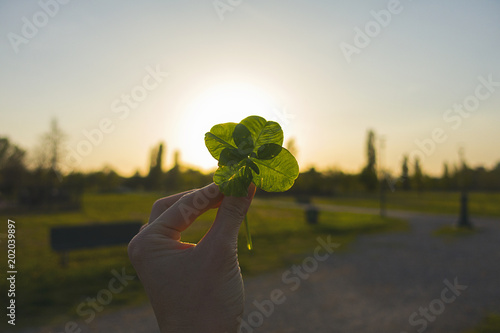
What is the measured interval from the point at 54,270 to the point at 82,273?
0.87 meters

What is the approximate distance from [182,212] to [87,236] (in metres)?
8.50

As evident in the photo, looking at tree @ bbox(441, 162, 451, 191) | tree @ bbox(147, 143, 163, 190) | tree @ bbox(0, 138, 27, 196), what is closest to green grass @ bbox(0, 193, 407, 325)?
tree @ bbox(0, 138, 27, 196)

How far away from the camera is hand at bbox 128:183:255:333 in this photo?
1.41 m

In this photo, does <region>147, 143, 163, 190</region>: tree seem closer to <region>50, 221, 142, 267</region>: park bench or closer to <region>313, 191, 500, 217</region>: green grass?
<region>313, 191, 500, 217</region>: green grass

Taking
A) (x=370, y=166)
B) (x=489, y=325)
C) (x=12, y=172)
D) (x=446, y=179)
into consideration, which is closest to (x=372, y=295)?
(x=489, y=325)

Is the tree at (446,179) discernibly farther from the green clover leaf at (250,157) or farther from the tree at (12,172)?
the green clover leaf at (250,157)

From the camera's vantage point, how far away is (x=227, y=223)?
143 cm

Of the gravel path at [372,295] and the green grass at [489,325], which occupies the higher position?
the gravel path at [372,295]

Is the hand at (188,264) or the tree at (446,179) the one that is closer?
the hand at (188,264)

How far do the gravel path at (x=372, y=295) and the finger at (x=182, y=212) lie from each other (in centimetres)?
Answer: 446

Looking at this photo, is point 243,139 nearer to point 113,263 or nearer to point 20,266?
point 113,263

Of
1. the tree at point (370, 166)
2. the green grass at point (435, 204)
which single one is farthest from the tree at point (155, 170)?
the tree at point (370, 166)

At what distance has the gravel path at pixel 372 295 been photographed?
546 cm

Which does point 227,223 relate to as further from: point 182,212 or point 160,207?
point 160,207
